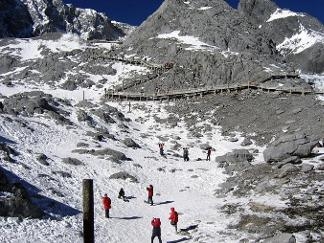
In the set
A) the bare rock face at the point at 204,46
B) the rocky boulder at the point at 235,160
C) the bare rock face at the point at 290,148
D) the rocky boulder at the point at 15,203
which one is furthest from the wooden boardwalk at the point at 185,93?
the rocky boulder at the point at 15,203

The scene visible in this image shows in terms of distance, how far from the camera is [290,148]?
4306 centimetres

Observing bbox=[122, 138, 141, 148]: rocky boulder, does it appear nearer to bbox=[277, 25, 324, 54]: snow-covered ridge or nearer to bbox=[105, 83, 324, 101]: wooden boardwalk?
bbox=[105, 83, 324, 101]: wooden boardwalk

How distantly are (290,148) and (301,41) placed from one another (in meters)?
107

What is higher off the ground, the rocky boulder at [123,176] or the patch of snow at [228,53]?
the patch of snow at [228,53]

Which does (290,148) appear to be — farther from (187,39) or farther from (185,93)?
(187,39)

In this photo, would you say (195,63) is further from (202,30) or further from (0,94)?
(0,94)

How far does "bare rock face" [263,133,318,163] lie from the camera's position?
1678 inches

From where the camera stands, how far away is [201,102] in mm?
75125

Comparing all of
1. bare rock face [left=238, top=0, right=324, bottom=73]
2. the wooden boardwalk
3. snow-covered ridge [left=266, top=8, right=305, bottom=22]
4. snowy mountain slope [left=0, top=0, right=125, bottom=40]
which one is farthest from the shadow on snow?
snowy mountain slope [left=0, top=0, right=125, bottom=40]

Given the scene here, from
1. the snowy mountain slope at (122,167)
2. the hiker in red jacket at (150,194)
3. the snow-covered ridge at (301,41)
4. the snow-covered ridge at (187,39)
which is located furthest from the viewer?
the snow-covered ridge at (301,41)

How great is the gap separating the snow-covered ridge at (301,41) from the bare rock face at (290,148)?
9669cm

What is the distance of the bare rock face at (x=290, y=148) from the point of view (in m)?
42.6

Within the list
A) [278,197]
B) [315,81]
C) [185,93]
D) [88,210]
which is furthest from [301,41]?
[88,210]

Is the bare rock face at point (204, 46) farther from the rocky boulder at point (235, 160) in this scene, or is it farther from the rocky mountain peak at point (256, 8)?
the rocky mountain peak at point (256, 8)
